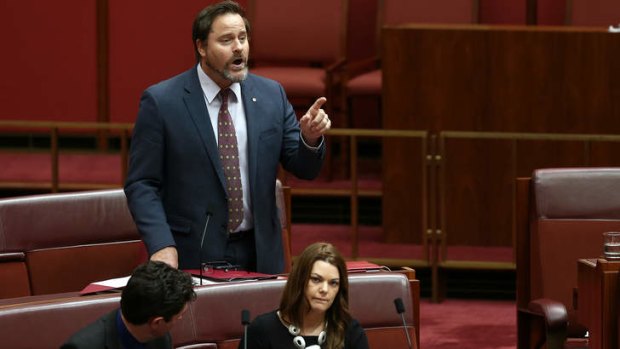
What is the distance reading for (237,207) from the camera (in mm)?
3123

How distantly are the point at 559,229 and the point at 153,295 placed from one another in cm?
166

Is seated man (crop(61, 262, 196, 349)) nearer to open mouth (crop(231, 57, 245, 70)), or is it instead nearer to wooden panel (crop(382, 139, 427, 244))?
open mouth (crop(231, 57, 245, 70))

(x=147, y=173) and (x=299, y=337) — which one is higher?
(x=147, y=173)

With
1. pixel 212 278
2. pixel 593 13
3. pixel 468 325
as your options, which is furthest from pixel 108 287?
pixel 593 13

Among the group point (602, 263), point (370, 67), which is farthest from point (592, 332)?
point (370, 67)

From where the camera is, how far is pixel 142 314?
238 centimetres

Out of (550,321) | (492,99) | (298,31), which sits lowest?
(550,321)

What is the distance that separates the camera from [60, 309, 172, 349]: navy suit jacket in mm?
2354

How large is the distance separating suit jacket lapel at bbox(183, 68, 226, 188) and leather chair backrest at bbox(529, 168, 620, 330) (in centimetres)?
103

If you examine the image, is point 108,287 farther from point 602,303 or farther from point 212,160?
point 602,303

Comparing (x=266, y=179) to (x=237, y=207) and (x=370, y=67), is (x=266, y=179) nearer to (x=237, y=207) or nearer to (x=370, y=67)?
(x=237, y=207)

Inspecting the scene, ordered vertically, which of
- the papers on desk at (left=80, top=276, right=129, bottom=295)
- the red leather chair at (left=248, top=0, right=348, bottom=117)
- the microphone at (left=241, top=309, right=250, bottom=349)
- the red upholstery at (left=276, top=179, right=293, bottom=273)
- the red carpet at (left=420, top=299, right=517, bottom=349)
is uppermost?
the red leather chair at (left=248, top=0, right=348, bottom=117)

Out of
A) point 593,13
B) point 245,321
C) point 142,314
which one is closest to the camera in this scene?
point 142,314

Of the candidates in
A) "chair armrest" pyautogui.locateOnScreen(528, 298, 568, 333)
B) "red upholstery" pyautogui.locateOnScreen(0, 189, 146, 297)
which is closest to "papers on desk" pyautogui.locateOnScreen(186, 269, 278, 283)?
"red upholstery" pyautogui.locateOnScreen(0, 189, 146, 297)
